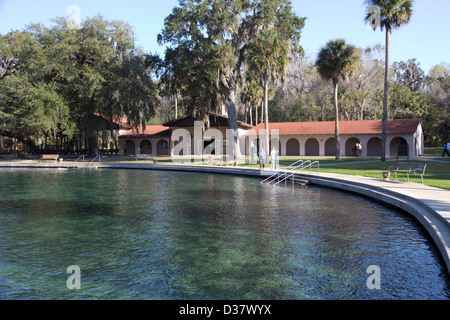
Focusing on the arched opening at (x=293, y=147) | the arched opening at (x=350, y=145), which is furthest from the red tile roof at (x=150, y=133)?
the arched opening at (x=350, y=145)

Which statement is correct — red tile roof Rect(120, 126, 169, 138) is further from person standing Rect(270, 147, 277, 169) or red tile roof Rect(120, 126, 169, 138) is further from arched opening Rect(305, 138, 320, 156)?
person standing Rect(270, 147, 277, 169)

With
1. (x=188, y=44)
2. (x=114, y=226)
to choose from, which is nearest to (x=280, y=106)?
(x=188, y=44)

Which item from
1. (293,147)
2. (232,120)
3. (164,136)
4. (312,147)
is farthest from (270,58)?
(164,136)

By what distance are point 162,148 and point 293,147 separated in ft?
59.0

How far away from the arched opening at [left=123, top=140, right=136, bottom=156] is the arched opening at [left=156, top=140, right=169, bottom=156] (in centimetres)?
394

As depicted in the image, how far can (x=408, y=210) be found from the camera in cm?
1181

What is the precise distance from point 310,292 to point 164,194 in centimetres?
1174

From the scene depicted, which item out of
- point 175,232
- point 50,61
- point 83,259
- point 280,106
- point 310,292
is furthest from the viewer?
point 280,106

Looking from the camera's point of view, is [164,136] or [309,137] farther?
[164,136]

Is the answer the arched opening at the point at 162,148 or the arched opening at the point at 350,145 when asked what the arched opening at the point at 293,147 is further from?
the arched opening at the point at 162,148

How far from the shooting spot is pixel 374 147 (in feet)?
143

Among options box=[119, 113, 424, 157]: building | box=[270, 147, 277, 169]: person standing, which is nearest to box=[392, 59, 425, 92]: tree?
box=[119, 113, 424, 157]: building

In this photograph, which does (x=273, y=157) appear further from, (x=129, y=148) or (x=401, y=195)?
(x=129, y=148)
